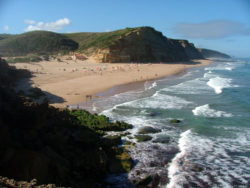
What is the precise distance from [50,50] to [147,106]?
55621mm

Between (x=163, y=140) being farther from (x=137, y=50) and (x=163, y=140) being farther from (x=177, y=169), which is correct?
(x=137, y=50)

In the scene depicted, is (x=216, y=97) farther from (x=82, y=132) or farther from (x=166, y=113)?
(x=82, y=132)

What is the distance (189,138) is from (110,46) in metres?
39.8

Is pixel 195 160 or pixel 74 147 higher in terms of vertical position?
pixel 74 147

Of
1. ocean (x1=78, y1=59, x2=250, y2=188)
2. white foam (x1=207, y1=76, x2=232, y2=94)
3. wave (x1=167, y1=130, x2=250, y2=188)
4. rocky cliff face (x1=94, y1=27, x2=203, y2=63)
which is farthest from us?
rocky cliff face (x1=94, y1=27, x2=203, y2=63)

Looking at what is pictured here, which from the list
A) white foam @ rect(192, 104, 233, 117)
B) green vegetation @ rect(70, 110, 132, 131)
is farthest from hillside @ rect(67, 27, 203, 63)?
green vegetation @ rect(70, 110, 132, 131)

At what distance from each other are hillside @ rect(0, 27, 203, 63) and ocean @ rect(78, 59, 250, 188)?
99.4 ft

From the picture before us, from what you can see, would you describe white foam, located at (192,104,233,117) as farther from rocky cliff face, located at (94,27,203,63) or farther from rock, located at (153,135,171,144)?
rocky cliff face, located at (94,27,203,63)

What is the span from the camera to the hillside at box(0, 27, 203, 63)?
160ft

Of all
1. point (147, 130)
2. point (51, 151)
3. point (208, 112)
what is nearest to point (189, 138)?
point (147, 130)

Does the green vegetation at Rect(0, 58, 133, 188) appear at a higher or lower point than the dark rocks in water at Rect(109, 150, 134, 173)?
higher

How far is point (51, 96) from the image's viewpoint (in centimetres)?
1762

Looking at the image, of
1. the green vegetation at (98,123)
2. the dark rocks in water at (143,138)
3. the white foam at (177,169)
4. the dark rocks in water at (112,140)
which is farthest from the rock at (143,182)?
the green vegetation at (98,123)

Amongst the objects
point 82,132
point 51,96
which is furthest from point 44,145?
point 51,96
